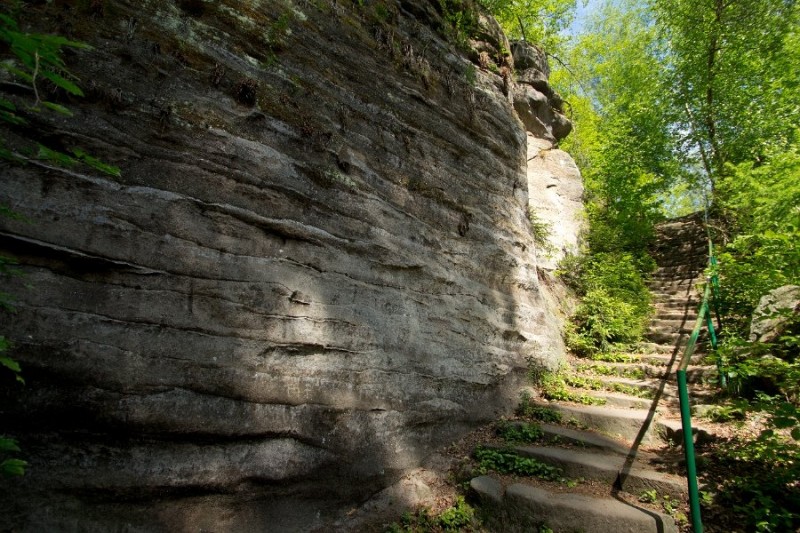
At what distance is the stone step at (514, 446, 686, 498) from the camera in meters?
3.88

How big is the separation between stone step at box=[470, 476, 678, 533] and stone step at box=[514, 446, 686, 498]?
1.15 ft

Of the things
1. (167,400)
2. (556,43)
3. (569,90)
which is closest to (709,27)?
(556,43)

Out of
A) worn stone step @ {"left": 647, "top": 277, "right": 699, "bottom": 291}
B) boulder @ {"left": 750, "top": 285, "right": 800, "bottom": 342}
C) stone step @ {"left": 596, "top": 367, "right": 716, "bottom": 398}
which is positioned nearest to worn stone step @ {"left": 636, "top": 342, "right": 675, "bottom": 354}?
stone step @ {"left": 596, "top": 367, "right": 716, "bottom": 398}

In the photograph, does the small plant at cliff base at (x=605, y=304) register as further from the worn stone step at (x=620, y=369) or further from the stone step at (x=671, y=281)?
the worn stone step at (x=620, y=369)

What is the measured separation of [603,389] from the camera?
20.7 feet

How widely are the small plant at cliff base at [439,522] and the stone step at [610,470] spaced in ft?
3.47

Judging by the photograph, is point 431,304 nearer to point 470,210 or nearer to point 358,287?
point 358,287

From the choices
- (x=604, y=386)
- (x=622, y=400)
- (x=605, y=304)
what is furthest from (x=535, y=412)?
(x=605, y=304)

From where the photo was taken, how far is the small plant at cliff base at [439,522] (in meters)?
3.85

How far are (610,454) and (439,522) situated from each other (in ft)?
7.16

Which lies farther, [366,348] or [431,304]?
[431,304]

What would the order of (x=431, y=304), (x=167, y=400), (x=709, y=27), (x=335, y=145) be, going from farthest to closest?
(x=709, y=27)
(x=431, y=304)
(x=335, y=145)
(x=167, y=400)

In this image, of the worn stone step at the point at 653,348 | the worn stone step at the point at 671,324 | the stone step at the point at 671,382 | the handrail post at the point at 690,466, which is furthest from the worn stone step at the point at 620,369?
the handrail post at the point at 690,466

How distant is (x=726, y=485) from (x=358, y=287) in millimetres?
4209
